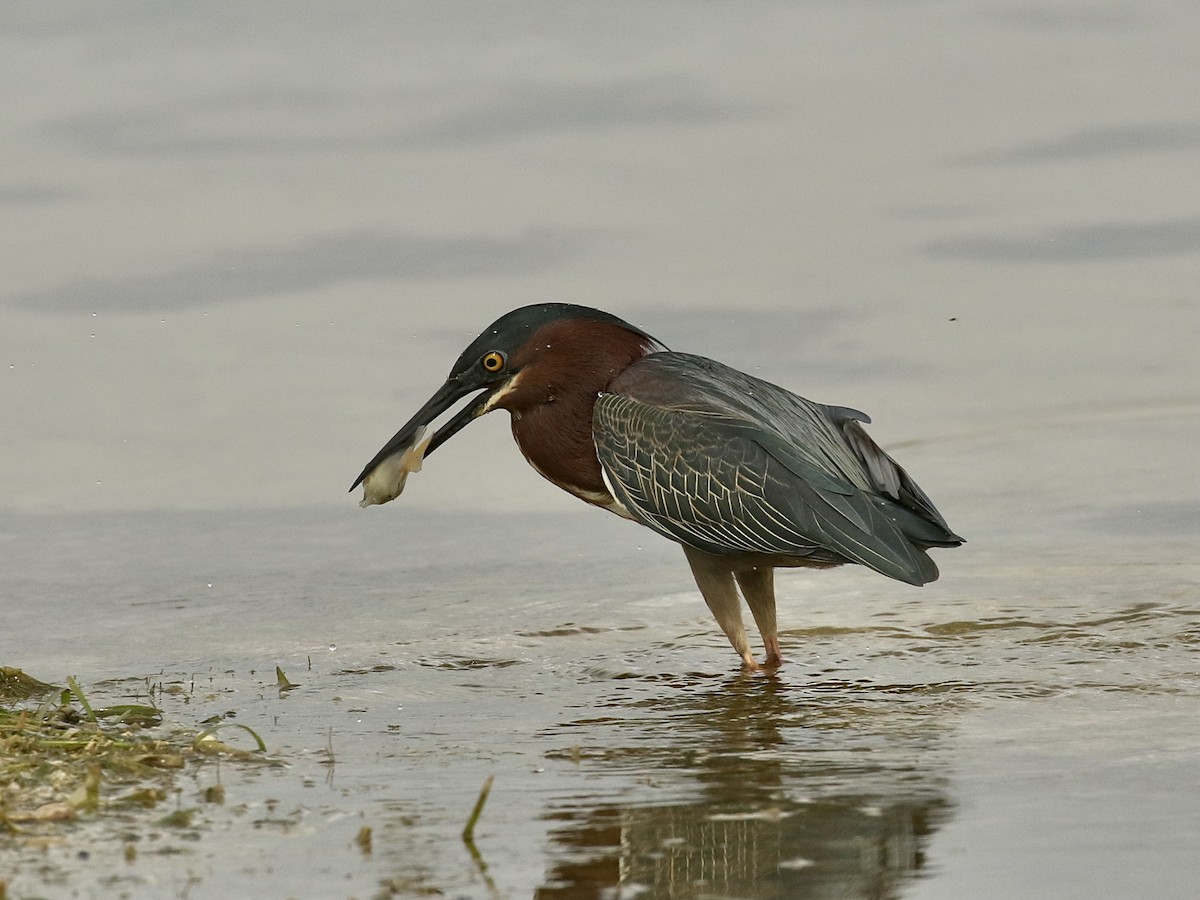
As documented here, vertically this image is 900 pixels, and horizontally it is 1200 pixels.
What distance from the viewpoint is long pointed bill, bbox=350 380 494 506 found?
838cm

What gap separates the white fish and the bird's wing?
0.98m

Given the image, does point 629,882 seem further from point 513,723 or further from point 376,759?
point 513,723

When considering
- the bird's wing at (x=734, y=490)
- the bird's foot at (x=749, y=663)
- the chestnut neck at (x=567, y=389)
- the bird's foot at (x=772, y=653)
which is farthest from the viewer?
the chestnut neck at (x=567, y=389)

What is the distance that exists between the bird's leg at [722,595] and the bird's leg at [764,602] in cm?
7

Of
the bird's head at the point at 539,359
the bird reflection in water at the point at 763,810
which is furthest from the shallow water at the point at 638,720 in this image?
the bird's head at the point at 539,359

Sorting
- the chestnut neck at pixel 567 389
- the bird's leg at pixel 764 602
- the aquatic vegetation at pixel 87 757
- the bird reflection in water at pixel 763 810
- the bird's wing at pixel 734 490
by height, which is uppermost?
the chestnut neck at pixel 567 389

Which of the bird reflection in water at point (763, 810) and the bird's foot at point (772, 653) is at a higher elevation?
the bird's foot at point (772, 653)

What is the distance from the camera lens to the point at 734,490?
25.0 ft

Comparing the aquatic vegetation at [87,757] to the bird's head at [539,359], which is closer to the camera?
the aquatic vegetation at [87,757]

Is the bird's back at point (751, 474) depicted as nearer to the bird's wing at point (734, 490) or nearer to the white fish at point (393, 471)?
the bird's wing at point (734, 490)

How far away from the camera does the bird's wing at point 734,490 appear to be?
746cm

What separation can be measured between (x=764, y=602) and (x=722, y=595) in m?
0.21

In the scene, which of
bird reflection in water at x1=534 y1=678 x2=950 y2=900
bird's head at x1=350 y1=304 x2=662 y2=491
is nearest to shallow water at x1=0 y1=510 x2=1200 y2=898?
bird reflection in water at x1=534 y1=678 x2=950 y2=900

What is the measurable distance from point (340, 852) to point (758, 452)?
141 inches
